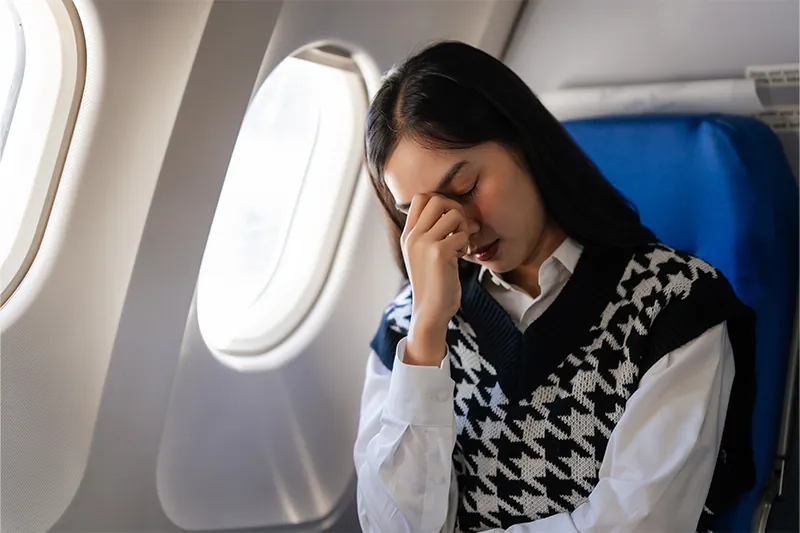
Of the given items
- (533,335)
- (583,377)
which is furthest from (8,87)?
(583,377)

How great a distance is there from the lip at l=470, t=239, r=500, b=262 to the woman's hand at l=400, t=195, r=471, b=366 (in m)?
0.03

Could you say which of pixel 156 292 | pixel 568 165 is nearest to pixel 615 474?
pixel 568 165

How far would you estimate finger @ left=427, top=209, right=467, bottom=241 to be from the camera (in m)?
1.32

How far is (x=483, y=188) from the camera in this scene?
1.34 m

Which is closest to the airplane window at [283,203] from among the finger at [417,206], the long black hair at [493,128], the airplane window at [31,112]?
the airplane window at [31,112]

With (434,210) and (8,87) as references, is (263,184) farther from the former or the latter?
(434,210)

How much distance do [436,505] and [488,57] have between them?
2.58 feet

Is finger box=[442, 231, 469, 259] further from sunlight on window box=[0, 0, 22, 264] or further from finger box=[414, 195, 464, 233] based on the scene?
sunlight on window box=[0, 0, 22, 264]

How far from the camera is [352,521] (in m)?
2.19

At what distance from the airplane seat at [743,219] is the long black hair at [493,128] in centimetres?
26

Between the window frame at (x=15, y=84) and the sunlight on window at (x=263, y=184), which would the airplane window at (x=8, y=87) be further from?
the sunlight on window at (x=263, y=184)

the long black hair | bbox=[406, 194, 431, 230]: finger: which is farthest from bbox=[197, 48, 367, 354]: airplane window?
bbox=[406, 194, 431, 230]: finger

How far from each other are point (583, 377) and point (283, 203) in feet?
3.82

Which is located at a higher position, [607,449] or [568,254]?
[568,254]
